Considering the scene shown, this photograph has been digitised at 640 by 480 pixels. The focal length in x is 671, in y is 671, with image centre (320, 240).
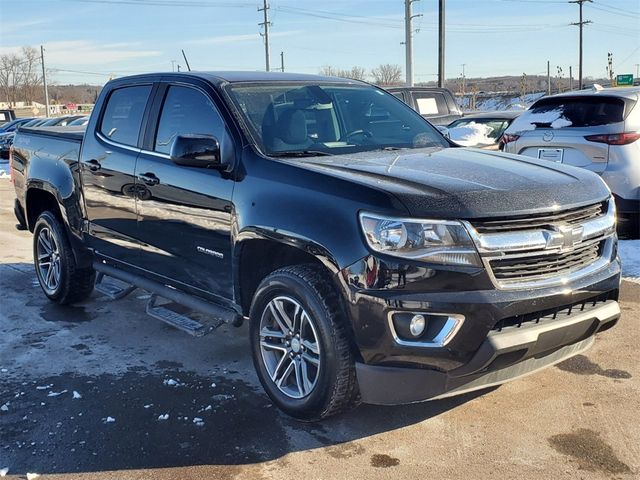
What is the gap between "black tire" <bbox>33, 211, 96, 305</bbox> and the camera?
19.5 feet

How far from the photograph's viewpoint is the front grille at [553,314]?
3.19 meters

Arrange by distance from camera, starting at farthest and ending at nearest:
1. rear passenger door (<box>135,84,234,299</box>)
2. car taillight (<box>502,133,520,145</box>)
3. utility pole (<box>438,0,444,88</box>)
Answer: utility pole (<box>438,0,444,88</box>) → car taillight (<box>502,133,520,145</box>) → rear passenger door (<box>135,84,234,299</box>)

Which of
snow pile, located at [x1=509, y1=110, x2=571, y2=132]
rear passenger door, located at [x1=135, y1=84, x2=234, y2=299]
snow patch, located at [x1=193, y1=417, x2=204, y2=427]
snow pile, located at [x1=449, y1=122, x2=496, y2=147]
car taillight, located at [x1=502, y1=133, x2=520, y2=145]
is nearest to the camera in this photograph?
snow patch, located at [x1=193, y1=417, x2=204, y2=427]

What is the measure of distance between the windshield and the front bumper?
5.00ft

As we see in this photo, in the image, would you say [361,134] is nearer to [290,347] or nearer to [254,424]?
[290,347]

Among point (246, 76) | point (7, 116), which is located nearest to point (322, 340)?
point (246, 76)

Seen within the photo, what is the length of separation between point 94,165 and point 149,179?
96cm

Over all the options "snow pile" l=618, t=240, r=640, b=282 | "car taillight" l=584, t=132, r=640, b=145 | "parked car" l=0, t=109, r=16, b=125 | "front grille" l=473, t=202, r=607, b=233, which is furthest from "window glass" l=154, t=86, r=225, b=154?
"parked car" l=0, t=109, r=16, b=125

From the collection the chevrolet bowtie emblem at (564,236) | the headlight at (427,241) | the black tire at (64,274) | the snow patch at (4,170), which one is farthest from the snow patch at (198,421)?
the snow patch at (4,170)

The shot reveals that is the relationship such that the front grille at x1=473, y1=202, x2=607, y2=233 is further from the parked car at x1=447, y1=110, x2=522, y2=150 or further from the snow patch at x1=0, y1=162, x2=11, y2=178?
the snow patch at x1=0, y1=162, x2=11, y2=178

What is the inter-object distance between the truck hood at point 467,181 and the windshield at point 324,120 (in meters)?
0.27

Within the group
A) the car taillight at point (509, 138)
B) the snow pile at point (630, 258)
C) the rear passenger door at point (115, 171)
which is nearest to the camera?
the rear passenger door at point (115, 171)

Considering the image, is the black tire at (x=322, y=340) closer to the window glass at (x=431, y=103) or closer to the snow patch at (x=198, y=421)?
the snow patch at (x=198, y=421)

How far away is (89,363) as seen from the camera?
4711 mm
